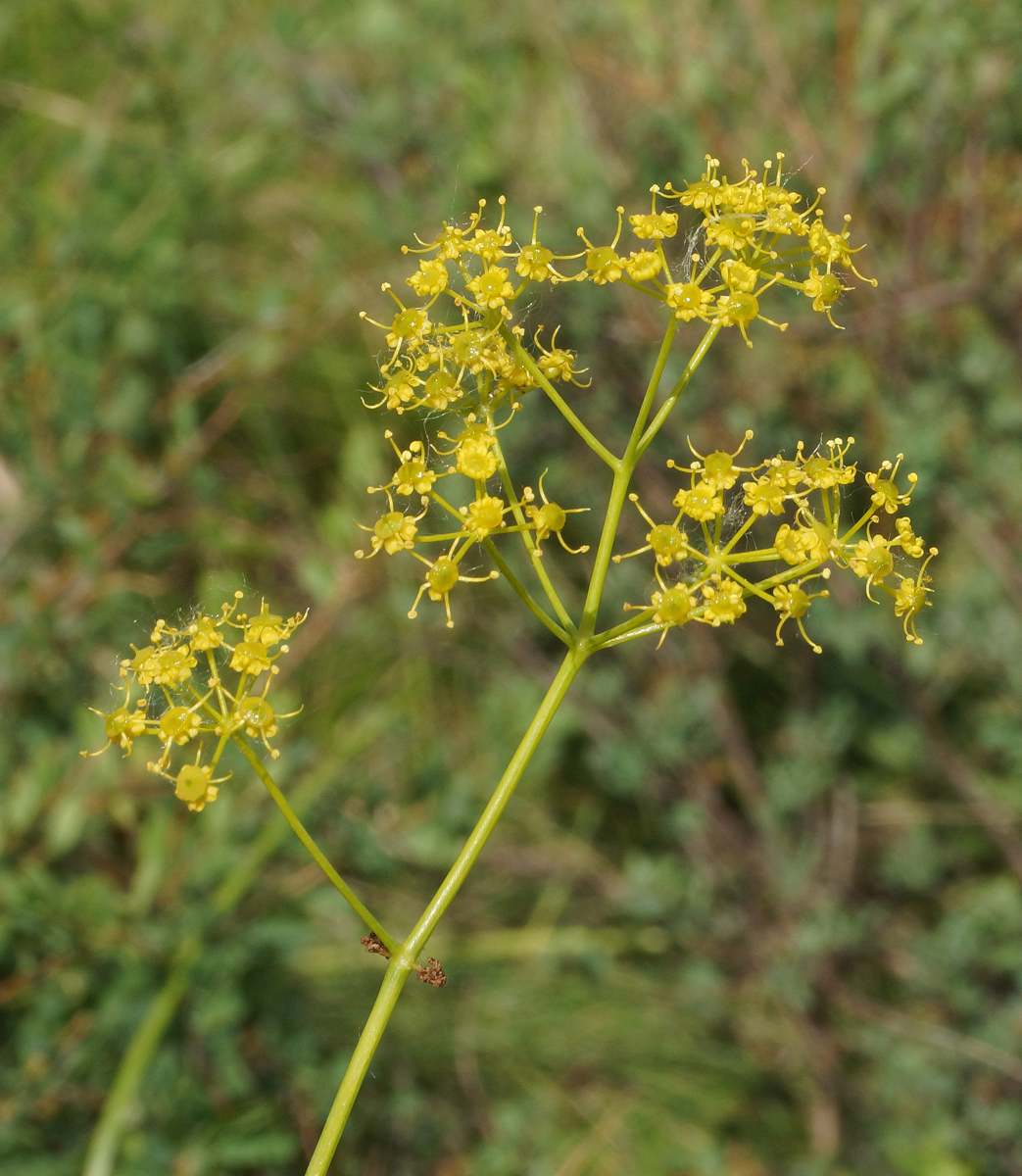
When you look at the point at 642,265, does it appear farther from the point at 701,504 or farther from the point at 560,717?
the point at 560,717

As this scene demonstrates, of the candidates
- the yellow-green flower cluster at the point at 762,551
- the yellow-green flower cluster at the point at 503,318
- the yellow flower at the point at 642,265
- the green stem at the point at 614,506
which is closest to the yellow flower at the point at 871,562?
the yellow-green flower cluster at the point at 762,551

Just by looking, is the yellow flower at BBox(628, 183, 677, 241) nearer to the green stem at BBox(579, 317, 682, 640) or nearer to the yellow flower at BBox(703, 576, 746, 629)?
the green stem at BBox(579, 317, 682, 640)

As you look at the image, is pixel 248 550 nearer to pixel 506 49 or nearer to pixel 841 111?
pixel 506 49

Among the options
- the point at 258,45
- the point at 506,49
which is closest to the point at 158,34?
the point at 258,45

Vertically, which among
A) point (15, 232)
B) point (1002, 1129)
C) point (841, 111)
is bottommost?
point (1002, 1129)

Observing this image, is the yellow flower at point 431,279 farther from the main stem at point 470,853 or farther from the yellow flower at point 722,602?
the yellow flower at point 722,602

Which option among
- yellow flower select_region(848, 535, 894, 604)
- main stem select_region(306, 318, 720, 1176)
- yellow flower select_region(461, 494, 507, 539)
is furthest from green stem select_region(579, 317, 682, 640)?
yellow flower select_region(848, 535, 894, 604)

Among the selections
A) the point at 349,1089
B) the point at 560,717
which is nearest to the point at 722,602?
the point at 349,1089
